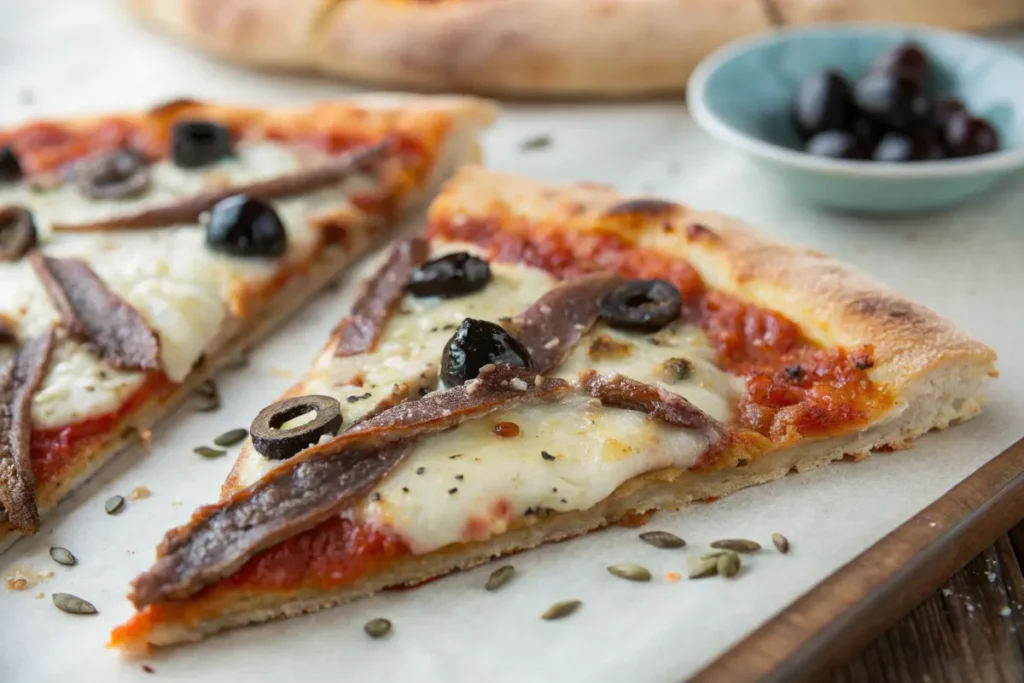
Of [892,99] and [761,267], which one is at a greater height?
[892,99]

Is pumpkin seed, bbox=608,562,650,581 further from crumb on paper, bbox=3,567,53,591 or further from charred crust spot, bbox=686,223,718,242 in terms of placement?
crumb on paper, bbox=3,567,53,591

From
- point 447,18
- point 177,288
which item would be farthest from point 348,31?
point 177,288

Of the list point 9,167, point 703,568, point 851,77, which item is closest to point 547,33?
point 851,77

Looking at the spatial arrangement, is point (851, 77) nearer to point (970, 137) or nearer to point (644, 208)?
point (970, 137)

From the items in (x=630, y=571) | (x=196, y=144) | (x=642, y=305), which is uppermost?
(x=196, y=144)

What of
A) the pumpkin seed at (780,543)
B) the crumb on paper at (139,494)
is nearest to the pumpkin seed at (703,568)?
the pumpkin seed at (780,543)

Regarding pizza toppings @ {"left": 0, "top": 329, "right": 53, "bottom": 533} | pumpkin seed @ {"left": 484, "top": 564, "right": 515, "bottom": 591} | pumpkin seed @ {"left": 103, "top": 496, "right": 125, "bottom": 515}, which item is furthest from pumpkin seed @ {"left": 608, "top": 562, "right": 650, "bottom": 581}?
pizza toppings @ {"left": 0, "top": 329, "right": 53, "bottom": 533}

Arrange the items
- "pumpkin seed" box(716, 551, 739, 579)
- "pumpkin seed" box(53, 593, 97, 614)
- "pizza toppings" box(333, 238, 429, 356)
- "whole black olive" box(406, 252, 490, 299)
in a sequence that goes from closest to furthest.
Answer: "pumpkin seed" box(716, 551, 739, 579)
"pumpkin seed" box(53, 593, 97, 614)
"pizza toppings" box(333, 238, 429, 356)
"whole black olive" box(406, 252, 490, 299)
